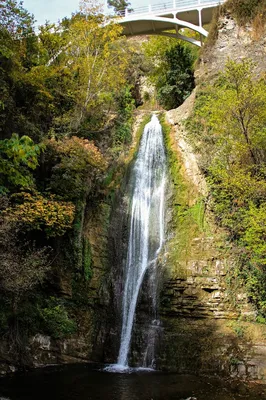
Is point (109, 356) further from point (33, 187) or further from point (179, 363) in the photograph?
point (33, 187)

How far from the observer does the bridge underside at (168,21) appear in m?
28.9

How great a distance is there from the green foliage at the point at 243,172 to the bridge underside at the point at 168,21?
15655mm

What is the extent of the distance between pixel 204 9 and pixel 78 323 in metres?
26.4

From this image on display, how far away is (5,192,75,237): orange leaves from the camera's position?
12.9 meters

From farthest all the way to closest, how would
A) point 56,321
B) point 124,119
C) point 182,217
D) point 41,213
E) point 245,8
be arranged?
point 124,119 → point 245,8 → point 182,217 → point 56,321 → point 41,213

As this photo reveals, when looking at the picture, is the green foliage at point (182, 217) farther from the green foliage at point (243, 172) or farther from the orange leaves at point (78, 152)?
the orange leaves at point (78, 152)

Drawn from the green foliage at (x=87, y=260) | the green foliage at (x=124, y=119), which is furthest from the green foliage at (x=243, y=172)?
the green foliage at (x=124, y=119)

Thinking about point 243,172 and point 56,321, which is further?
point 243,172

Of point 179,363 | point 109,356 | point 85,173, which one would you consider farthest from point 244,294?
point 85,173

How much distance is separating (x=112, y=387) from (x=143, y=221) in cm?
804

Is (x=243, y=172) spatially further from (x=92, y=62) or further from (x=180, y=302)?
(x=92, y=62)

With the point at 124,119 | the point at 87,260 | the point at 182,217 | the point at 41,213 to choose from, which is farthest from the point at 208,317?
the point at 124,119

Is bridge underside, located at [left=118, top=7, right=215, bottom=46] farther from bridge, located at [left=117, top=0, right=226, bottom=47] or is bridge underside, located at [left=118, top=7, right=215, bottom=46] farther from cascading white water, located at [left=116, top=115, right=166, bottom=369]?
cascading white water, located at [left=116, top=115, right=166, bottom=369]

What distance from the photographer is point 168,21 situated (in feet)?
96.0
